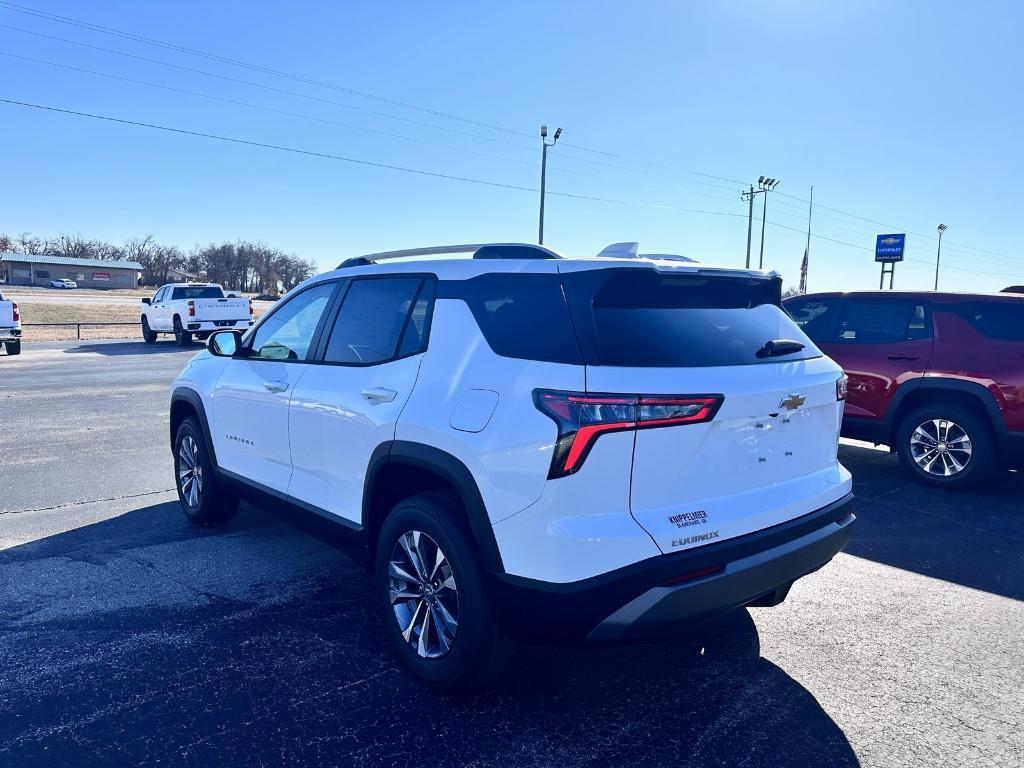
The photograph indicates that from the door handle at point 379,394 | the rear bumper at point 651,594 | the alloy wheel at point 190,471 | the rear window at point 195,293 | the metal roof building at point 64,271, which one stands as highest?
the metal roof building at point 64,271

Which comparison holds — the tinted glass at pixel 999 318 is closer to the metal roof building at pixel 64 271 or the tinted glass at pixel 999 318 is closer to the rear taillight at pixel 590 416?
the rear taillight at pixel 590 416

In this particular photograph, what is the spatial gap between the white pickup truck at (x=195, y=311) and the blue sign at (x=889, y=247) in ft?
128

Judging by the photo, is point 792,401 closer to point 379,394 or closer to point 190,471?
point 379,394

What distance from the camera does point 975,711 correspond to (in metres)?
3.01

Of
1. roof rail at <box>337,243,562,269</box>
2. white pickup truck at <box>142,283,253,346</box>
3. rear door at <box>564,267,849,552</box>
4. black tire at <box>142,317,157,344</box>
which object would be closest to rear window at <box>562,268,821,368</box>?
rear door at <box>564,267,849,552</box>

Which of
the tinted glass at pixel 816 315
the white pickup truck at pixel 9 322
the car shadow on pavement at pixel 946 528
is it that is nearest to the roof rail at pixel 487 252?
the car shadow on pavement at pixel 946 528

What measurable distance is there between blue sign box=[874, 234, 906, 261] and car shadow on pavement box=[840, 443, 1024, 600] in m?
43.7

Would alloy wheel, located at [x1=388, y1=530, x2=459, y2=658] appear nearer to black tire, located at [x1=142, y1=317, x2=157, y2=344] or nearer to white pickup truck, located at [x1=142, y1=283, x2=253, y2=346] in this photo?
white pickup truck, located at [x1=142, y1=283, x2=253, y2=346]

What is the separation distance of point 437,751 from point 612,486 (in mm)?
1178

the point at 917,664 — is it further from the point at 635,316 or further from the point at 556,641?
the point at 635,316

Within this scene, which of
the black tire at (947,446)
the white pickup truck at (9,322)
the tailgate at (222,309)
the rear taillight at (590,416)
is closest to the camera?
the rear taillight at (590,416)

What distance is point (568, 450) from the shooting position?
2.53m

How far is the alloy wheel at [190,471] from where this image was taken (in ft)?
17.4

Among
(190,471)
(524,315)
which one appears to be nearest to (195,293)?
(190,471)
